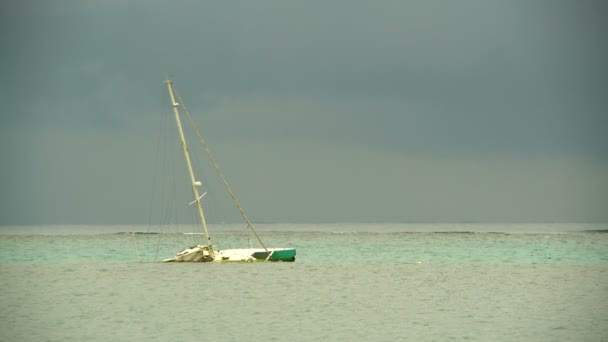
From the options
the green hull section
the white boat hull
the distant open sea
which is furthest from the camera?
the green hull section

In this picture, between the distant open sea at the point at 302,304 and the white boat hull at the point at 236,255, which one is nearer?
the distant open sea at the point at 302,304

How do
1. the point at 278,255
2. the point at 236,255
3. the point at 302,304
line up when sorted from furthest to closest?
1. the point at 278,255
2. the point at 236,255
3. the point at 302,304

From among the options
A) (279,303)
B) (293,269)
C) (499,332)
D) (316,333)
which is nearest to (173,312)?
(279,303)

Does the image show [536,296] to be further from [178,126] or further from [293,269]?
[178,126]

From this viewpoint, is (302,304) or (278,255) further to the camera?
(278,255)

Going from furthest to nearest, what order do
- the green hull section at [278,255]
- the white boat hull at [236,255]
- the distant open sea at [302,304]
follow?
1. the green hull section at [278,255]
2. the white boat hull at [236,255]
3. the distant open sea at [302,304]

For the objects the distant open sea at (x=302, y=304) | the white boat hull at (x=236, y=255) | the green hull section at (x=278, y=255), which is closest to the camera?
the distant open sea at (x=302, y=304)

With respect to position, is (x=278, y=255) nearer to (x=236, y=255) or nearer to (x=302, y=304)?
(x=236, y=255)

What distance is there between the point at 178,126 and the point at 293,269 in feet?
62.4

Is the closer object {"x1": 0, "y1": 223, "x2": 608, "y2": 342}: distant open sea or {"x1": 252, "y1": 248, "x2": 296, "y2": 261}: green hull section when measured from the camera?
{"x1": 0, "y1": 223, "x2": 608, "y2": 342}: distant open sea

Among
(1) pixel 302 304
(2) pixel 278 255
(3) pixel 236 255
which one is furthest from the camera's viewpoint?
(2) pixel 278 255

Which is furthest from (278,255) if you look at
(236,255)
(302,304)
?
(302,304)

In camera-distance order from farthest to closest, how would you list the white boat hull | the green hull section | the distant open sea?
the green hull section
the white boat hull
the distant open sea

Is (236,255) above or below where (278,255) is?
below
